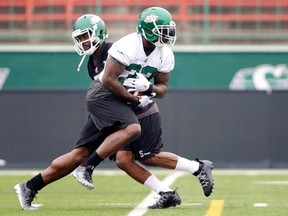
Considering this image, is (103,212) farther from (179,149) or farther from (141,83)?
(179,149)

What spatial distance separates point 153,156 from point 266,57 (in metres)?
11.1

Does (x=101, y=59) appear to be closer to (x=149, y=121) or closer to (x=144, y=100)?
(x=144, y=100)

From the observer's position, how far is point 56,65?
20.0 m

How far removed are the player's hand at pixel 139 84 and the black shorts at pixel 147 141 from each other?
307 mm

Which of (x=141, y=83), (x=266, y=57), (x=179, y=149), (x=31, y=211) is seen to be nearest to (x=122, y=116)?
(x=141, y=83)

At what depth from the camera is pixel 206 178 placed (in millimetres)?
9031

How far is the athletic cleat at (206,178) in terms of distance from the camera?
8977 mm

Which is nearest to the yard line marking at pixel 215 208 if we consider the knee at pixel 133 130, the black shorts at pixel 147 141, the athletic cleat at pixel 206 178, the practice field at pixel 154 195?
the practice field at pixel 154 195

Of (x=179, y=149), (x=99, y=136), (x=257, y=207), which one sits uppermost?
(x=99, y=136)

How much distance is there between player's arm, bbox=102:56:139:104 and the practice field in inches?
39.8

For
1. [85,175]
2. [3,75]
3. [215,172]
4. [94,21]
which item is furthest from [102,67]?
[3,75]

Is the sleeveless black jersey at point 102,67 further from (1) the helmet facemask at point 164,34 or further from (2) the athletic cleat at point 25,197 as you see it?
(2) the athletic cleat at point 25,197

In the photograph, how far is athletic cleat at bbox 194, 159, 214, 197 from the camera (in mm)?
8977

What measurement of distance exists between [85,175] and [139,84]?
902 millimetres
